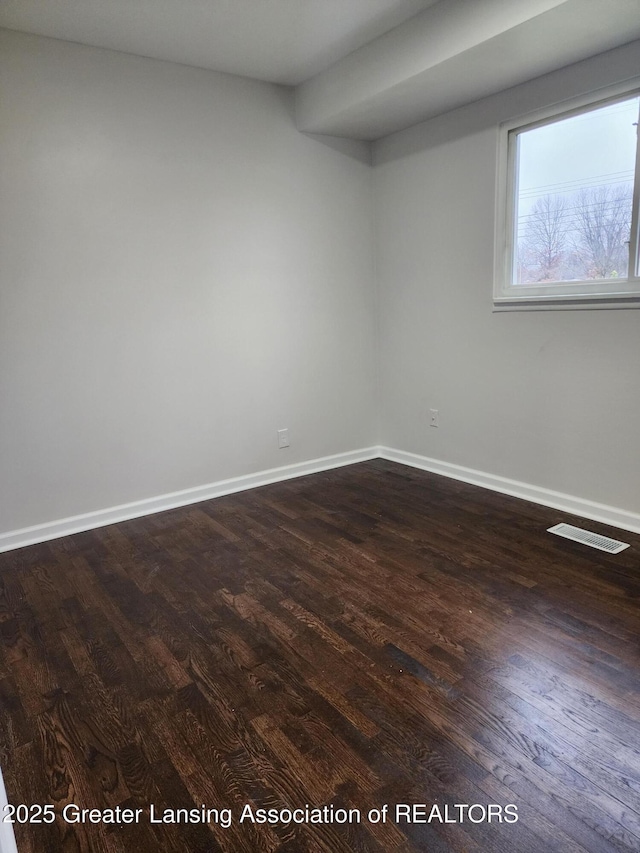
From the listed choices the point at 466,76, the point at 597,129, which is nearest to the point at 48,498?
the point at 466,76

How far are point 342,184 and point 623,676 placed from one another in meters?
3.51

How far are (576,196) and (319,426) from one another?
2.24 metres

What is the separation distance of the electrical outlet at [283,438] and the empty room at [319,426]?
0.05 m

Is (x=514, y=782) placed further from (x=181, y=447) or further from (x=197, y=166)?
(x=197, y=166)

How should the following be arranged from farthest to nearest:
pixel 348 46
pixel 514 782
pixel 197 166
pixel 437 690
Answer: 1. pixel 197 166
2. pixel 348 46
3. pixel 437 690
4. pixel 514 782

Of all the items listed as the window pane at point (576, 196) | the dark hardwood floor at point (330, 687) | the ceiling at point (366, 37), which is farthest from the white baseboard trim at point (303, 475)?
the ceiling at point (366, 37)

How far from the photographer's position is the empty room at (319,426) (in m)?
1.47

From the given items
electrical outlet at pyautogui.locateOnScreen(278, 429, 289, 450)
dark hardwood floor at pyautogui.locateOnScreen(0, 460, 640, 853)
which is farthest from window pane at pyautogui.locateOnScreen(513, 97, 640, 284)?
electrical outlet at pyautogui.locateOnScreen(278, 429, 289, 450)

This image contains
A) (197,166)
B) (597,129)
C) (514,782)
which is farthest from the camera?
(197,166)

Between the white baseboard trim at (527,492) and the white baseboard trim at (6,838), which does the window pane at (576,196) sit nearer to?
the white baseboard trim at (527,492)

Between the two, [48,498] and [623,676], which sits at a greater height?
[48,498]

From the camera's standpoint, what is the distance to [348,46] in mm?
3033

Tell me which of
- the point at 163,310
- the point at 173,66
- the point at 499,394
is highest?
the point at 173,66

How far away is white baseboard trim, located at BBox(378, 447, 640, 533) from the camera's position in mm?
2900
